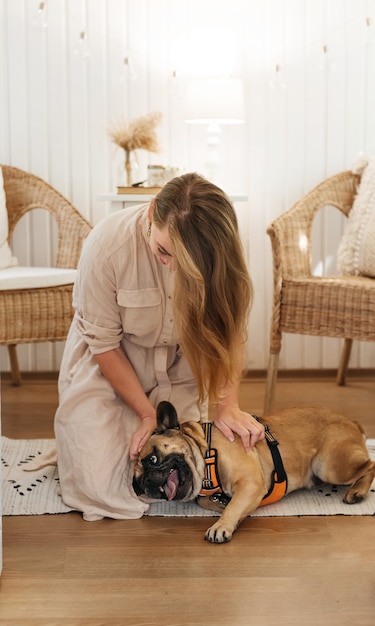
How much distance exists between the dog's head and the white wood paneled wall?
161cm

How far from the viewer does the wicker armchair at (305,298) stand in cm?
282

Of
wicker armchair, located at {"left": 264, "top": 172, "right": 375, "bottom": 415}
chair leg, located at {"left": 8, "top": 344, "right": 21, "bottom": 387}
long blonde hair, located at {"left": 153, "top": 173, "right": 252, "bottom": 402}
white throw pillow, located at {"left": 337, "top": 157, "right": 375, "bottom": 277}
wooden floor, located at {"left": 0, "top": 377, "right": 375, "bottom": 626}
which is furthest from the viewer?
chair leg, located at {"left": 8, "top": 344, "right": 21, "bottom": 387}

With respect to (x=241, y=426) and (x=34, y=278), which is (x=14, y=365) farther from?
(x=241, y=426)

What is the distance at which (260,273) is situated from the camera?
369cm

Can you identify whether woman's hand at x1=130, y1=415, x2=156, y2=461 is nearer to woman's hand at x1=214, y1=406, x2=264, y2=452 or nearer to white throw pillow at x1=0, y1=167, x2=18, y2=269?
woman's hand at x1=214, y1=406, x2=264, y2=452

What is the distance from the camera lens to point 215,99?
3.19m

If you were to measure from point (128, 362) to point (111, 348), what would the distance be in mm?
68

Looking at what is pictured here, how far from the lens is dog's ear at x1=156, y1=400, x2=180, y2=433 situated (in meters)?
2.08

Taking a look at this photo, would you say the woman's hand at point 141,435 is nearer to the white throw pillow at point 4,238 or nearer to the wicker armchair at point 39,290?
the wicker armchair at point 39,290

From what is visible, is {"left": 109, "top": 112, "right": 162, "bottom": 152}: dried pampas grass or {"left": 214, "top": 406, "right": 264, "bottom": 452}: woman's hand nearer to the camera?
{"left": 214, "top": 406, "right": 264, "bottom": 452}: woman's hand

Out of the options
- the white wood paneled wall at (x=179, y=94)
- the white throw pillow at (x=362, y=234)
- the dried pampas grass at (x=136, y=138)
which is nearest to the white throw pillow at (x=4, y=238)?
the white wood paneled wall at (x=179, y=94)

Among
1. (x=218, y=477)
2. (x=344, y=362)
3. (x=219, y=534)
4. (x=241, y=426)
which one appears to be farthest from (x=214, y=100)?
(x=219, y=534)

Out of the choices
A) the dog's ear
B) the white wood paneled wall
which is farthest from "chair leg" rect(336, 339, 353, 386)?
the dog's ear

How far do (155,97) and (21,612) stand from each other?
241 centimetres
